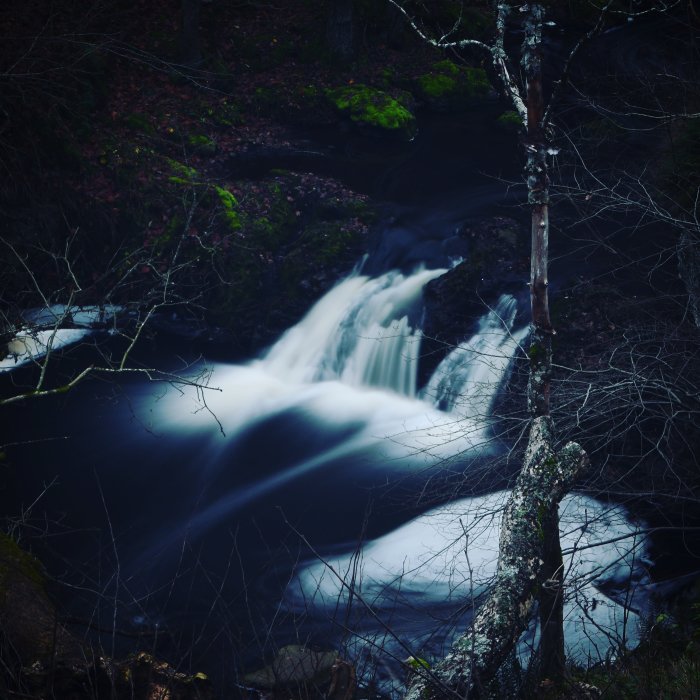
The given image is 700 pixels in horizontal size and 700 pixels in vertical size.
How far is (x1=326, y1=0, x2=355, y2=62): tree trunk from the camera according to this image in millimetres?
17516

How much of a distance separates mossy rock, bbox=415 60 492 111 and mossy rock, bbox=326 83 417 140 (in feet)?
2.88

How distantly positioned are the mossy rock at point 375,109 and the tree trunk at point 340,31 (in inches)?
57.7

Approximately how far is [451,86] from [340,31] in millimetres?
3184

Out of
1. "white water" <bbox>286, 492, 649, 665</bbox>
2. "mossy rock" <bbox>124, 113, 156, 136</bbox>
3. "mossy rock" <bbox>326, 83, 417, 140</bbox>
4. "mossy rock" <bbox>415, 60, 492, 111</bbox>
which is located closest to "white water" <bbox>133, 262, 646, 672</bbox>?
"white water" <bbox>286, 492, 649, 665</bbox>

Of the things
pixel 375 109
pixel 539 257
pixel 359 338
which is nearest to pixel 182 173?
pixel 375 109

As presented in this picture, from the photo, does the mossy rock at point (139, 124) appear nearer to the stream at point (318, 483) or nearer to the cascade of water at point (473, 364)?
the stream at point (318, 483)

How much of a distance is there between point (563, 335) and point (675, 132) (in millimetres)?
4272

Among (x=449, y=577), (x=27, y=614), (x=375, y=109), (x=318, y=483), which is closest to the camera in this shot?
(x=27, y=614)

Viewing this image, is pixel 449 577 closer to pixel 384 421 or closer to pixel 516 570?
pixel 516 570

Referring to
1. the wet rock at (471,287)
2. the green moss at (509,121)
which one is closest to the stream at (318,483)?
the wet rock at (471,287)

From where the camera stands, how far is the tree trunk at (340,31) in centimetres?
1752

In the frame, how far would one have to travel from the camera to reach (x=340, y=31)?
689 inches

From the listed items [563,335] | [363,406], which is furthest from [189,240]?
[563,335]

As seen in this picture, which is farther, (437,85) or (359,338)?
(437,85)
